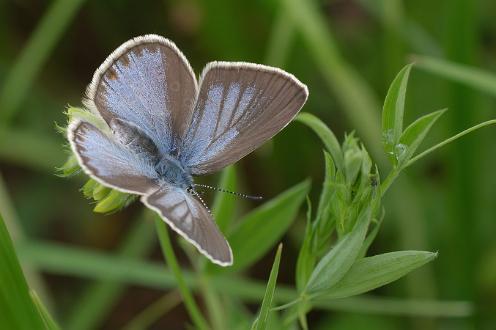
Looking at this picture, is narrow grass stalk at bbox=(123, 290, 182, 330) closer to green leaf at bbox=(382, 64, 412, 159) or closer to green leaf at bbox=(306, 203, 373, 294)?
green leaf at bbox=(306, 203, 373, 294)

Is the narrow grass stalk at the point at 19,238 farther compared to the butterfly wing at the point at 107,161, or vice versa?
the narrow grass stalk at the point at 19,238

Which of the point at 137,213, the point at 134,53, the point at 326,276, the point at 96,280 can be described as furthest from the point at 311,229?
the point at 137,213

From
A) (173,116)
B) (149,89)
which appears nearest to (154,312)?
(173,116)

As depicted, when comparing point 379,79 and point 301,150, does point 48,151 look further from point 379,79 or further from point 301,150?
point 379,79

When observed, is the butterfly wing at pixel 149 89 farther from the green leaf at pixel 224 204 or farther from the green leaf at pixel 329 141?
the green leaf at pixel 329 141

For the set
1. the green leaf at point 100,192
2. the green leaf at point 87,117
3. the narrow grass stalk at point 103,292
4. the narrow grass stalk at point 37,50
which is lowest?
the narrow grass stalk at point 103,292

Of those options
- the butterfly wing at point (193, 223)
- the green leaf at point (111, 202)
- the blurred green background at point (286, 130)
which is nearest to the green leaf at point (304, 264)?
the butterfly wing at point (193, 223)
